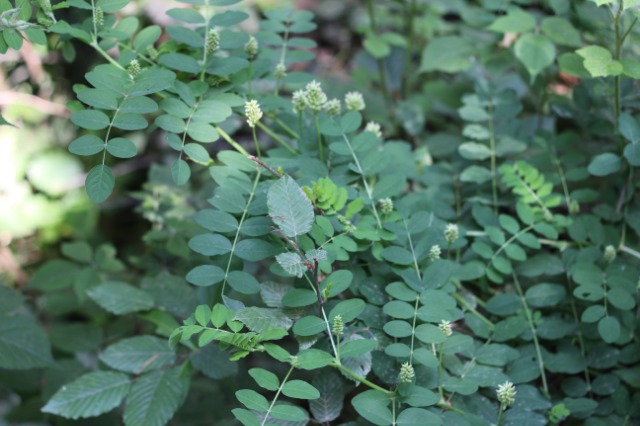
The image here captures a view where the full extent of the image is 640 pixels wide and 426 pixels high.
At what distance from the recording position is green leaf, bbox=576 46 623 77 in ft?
3.91

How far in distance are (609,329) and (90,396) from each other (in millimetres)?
991

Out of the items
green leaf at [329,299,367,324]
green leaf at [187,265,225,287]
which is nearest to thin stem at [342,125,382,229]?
green leaf at [329,299,367,324]

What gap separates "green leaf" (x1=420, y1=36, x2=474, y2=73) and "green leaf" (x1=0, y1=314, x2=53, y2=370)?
1.25m

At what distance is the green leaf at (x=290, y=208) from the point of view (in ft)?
3.24

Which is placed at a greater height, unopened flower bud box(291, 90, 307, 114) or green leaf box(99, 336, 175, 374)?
unopened flower bud box(291, 90, 307, 114)

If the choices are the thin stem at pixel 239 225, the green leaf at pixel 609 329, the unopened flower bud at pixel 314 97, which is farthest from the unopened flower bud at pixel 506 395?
the unopened flower bud at pixel 314 97

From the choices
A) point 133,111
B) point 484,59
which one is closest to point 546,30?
point 484,59

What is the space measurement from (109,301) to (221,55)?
592mm

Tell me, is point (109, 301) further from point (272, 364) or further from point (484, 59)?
point (484, 59)

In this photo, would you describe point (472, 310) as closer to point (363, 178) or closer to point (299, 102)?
point (363, 178)

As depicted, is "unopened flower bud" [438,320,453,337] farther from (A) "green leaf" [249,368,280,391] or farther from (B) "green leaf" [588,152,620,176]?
(B) "green leaf" [588,152,620,176]

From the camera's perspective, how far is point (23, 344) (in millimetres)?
1397

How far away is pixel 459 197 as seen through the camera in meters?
1.52

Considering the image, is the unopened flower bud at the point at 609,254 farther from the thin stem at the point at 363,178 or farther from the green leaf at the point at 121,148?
the green leaf at the point at 121,148
